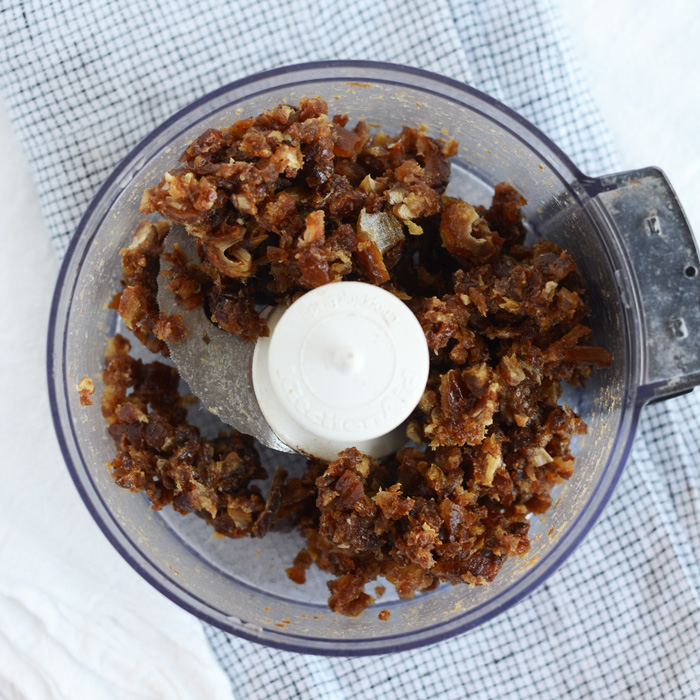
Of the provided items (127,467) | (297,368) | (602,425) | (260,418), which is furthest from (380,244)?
(127,467)

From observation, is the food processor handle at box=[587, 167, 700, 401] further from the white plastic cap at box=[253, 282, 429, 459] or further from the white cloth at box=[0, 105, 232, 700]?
the white cloth at box=[0, 105, 232, 700]

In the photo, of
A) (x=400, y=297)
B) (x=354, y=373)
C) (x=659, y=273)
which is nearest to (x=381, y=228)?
(x=400, y=297)

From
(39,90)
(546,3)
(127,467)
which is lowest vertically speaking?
(127,467)

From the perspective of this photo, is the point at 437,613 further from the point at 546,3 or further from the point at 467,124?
the point at 546,3

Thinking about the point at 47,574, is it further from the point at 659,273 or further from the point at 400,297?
the point at 659,273

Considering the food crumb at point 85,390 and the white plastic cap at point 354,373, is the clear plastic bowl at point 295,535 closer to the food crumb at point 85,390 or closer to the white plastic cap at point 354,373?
the food crumb at point 85,390

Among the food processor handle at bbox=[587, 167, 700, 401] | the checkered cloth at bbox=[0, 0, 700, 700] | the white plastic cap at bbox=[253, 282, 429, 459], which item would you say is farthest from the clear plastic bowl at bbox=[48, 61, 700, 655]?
the white plastic cap at bbox=[253, 282, 429, 459]
